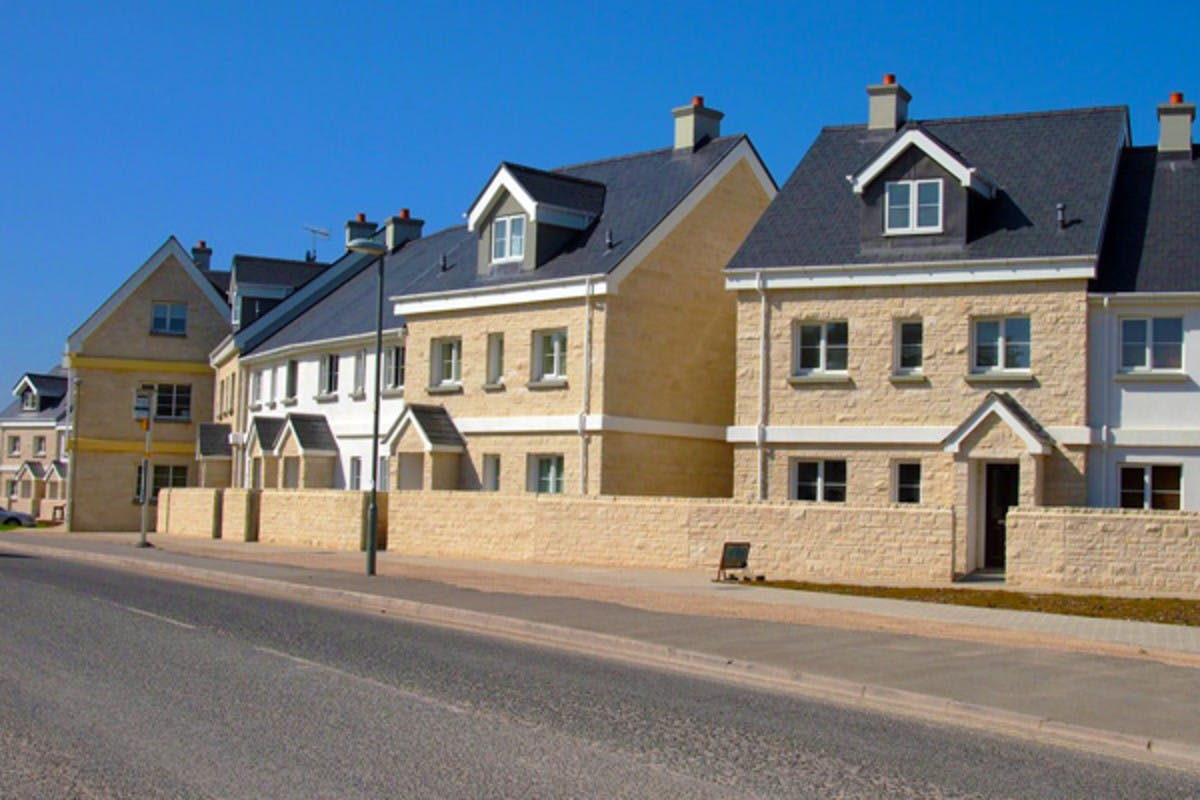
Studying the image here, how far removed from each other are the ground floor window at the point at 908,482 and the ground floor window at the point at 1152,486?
397 centimetres

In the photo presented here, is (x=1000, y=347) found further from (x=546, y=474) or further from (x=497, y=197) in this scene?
(x=497, y=197)

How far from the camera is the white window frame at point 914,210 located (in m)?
28.0

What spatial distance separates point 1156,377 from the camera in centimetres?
2558

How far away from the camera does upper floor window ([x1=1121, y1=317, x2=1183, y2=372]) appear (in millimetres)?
25766

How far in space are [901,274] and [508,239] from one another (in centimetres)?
1057

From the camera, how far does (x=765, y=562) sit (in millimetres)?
24844

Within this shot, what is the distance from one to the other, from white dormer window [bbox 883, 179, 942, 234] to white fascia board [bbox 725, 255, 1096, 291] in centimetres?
104

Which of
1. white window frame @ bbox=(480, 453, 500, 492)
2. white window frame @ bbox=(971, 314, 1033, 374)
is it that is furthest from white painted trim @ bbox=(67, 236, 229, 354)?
white window frame @ bbox=(971, 314, 1033, 374)

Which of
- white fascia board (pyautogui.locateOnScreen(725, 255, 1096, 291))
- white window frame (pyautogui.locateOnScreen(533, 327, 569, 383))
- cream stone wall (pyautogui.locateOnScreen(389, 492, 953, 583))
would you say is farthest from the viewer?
white window frame (pyautogui.locateOnScreen(533, 327, 569, 383))

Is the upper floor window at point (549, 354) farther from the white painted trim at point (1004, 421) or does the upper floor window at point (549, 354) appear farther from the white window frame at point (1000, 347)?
the white painted trim at point (1004, 421)

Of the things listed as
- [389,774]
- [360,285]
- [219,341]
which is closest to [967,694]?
[389,774]

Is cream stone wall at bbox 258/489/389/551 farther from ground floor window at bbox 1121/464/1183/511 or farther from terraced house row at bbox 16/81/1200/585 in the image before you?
ground floor window at bbox 1121/464/1183/511

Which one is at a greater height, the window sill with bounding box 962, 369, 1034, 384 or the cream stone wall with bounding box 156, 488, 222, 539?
the window sill with bounding box 962, 369, 1034, 384

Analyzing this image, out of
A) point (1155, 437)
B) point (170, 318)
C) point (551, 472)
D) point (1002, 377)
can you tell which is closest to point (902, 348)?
point (1002, 377)
